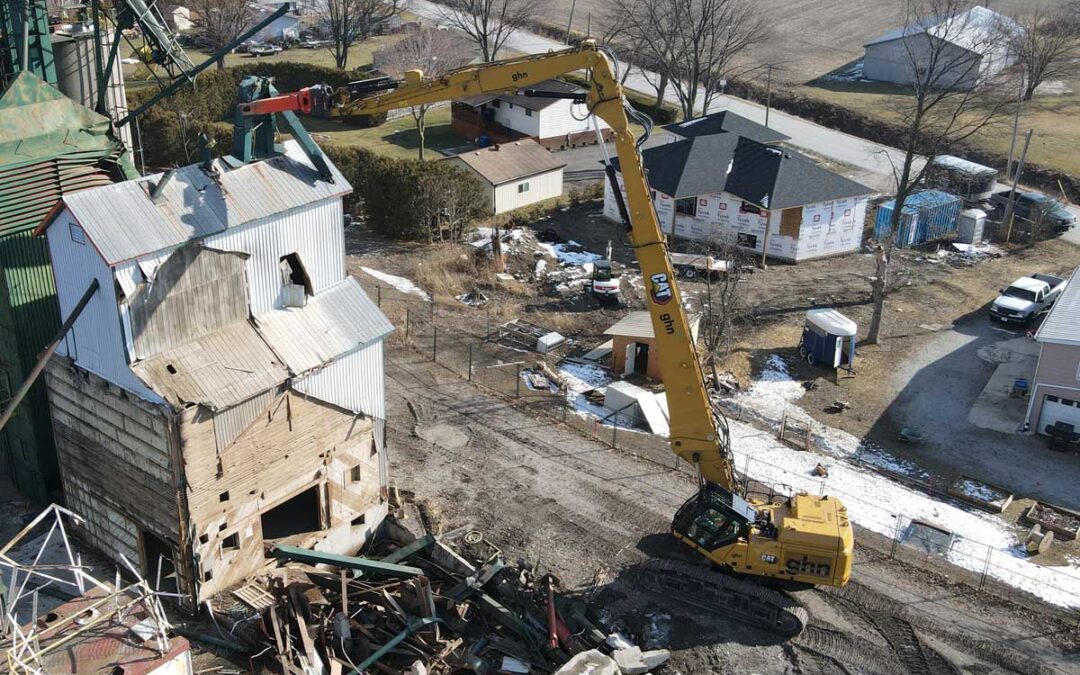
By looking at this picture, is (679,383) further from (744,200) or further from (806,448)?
(744,200)

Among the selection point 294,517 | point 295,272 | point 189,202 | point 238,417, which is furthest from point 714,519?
point 189,202

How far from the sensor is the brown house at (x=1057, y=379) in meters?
31.6

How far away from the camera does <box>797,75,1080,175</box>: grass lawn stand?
201ft

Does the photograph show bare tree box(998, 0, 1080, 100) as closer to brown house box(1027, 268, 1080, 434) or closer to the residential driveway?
the residential driveway

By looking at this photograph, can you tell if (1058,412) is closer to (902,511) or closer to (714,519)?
(902,511)

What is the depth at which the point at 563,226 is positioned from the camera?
163ft

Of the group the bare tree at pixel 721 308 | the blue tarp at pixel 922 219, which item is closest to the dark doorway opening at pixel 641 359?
the bare tree at pixel 721 308

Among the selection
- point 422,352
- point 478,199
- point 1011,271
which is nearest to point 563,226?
point 478,199

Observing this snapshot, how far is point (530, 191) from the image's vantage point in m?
51.6

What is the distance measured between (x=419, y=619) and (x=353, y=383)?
5.59 m

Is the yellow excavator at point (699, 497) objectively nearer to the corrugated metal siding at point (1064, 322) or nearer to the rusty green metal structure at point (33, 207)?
the rusty green metal structure at point (33, 207)

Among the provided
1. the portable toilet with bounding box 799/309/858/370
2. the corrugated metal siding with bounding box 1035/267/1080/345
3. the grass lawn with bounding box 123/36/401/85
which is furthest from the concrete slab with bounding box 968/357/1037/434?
the grass lawn with bounding box 123/36/401/85

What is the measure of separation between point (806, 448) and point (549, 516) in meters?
9.14

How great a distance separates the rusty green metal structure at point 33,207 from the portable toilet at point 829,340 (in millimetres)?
22925
